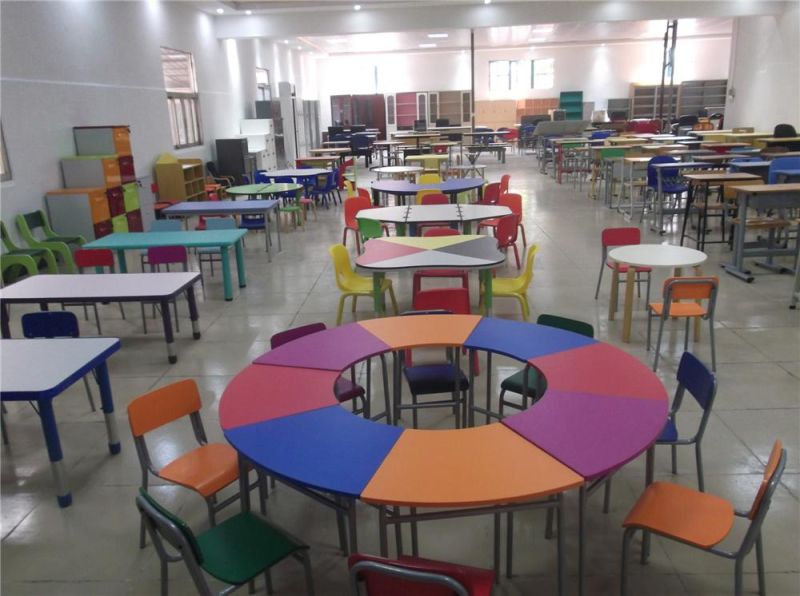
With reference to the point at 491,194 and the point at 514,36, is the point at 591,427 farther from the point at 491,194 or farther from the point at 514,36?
the point at 514,36

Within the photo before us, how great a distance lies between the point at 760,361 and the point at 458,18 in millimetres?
12932

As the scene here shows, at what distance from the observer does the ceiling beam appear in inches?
578

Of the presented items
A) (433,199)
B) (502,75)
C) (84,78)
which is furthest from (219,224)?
(502,75)

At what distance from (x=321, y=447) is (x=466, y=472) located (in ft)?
1.67

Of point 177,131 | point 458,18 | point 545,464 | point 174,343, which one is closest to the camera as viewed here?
point 545,464

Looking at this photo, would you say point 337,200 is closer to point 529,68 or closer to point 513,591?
point 513,591

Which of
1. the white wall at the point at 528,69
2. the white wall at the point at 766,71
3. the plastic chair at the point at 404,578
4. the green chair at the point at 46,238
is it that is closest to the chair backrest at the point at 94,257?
the green chair at the point at 46,238

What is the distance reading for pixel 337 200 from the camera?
13328mm

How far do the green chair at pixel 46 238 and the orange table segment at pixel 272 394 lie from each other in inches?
211

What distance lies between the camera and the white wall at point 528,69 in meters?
24.2

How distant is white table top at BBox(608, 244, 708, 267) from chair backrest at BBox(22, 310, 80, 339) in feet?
12.7

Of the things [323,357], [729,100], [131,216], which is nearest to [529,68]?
[729,100]

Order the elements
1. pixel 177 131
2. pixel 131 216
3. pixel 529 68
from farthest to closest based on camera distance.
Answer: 1. pixel 529 68
2. pixel 177 131
3. pixel 131 216

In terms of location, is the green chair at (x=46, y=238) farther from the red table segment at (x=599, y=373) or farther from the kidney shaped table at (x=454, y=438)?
the red table segment at (x=599, y=373)
